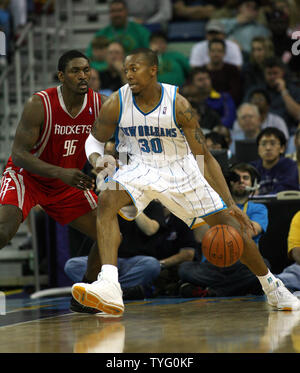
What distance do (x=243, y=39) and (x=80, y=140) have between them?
6081mm

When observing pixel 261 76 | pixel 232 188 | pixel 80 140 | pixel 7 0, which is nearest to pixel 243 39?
pixel 261 76

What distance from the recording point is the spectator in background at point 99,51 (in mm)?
9734

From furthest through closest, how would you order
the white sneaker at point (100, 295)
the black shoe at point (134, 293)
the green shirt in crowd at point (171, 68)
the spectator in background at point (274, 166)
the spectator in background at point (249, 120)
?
the green shirt in crowd at point (171, 68), the spectator in background at point (249, 120), the spectator in background at point (274, 166), the black shoe at point (134, 293), the white sneaker at point (100, 295)

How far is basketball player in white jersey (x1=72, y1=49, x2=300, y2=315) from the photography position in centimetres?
446

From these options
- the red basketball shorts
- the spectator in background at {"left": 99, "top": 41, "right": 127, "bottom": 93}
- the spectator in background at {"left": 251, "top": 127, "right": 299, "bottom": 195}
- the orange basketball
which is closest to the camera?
the orange basketball

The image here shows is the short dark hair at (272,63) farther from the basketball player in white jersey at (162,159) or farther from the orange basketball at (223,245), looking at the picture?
the orange basketball at (223,245)

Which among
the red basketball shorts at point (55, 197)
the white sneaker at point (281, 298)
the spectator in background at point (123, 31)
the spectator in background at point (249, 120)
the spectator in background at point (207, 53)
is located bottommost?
the white sneaker at point (281, 298)

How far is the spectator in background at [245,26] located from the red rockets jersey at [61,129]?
5.57m

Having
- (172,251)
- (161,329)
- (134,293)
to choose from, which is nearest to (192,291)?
(134,293)

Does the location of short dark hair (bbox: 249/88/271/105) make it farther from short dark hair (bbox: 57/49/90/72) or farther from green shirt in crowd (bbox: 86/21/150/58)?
short dark hair (bbox: 57/49/90/72)

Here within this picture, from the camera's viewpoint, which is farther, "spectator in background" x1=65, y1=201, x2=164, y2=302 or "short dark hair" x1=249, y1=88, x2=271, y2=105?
"short dark hair" x1=249, y1=88, x2=271, y2=105

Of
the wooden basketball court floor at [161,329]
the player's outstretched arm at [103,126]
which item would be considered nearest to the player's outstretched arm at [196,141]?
the player's outstretched arm at [103,126]

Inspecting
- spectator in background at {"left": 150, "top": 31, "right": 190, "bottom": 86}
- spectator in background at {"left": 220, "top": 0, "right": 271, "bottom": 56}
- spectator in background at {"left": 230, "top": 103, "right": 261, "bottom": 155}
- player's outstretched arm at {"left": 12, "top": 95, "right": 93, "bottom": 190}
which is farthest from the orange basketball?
spectator in background at {"left": 220, "top": 0, "right": 271, "bottom": 56}

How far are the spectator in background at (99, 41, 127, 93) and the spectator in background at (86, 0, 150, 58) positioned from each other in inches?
30.9
